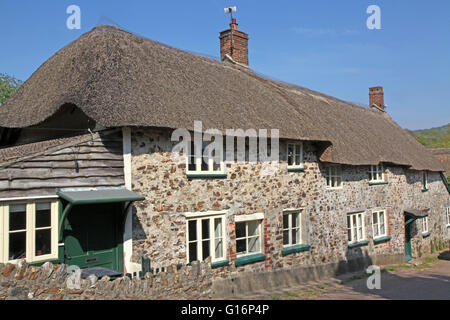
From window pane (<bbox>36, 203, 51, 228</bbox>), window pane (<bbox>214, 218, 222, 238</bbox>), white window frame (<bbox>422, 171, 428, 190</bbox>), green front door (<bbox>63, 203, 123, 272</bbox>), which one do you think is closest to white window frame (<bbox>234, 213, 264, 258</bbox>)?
window pane (<bbox>214, 218, 222, 238</bbox>)

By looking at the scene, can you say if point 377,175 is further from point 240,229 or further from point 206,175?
point 206,175

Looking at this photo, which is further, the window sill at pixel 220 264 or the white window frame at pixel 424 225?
the white window frame at pixel 424 225

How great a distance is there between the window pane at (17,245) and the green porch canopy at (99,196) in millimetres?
945

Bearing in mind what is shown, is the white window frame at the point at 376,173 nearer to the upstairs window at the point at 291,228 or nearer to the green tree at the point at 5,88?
the upstairs window at the point at 291,228

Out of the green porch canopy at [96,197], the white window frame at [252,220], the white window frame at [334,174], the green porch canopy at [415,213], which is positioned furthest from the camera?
the green porch canopy at [415,213]

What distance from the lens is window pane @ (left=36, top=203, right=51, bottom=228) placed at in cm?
745

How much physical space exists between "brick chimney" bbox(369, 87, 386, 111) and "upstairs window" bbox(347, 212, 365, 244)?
1102 cm

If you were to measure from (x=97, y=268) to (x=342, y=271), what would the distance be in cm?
951

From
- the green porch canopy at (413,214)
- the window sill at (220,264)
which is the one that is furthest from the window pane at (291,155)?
the green porch canopy at (413,214)

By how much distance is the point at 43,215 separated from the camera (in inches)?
296

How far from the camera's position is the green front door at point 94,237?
311 inches

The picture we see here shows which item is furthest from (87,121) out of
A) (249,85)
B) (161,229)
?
(249,85)

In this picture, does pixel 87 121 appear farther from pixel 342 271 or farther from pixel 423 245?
pixel 423 245

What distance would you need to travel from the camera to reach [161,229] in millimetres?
9109
